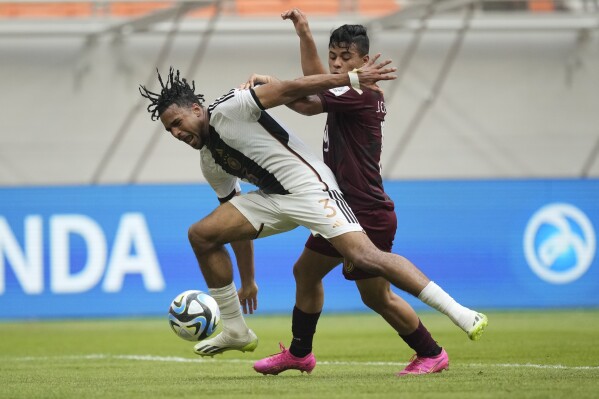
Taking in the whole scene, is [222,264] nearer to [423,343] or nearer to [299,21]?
[423,343]

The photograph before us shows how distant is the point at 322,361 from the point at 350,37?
2.84 m

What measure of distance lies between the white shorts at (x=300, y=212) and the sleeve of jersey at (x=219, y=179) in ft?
0.97

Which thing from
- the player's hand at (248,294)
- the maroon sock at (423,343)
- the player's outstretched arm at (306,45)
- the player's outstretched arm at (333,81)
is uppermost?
the player's outstretched arm at (306,45)

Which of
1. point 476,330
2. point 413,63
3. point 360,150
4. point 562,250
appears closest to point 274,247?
point 562,250

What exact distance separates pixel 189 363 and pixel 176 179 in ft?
30.9

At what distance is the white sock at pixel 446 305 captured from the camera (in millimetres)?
6441

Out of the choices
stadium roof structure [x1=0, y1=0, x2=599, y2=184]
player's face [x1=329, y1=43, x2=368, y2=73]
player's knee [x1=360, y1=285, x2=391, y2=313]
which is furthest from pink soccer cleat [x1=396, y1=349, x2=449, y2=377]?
stadium roof structure [x1=0, y1=0, x2=599, y2=184]

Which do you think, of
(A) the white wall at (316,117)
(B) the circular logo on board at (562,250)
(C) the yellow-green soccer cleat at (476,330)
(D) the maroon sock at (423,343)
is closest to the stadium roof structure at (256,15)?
(A) the white wall at (316,117)

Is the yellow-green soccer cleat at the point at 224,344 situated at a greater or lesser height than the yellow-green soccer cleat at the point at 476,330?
lesser

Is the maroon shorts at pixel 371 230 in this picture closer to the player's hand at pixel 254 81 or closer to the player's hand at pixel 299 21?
the player's hand at pixel 254 81

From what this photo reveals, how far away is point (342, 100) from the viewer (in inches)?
271

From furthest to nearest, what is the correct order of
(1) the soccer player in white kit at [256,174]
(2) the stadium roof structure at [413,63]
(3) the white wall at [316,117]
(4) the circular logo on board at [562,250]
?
1. (2) the stadium roof structure at [413,63]
2. (3) the white wall at [316,117]
3. (4) the circular logo on board at [562,250]
4. (1) the soccer player in white kit at [256,174]

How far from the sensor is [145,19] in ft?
59.9

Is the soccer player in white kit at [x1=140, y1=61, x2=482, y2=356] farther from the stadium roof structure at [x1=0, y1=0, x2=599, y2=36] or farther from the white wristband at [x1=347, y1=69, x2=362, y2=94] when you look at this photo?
the stadium roof structure at [x1=0, y1=0, x2=599, y2=36]
